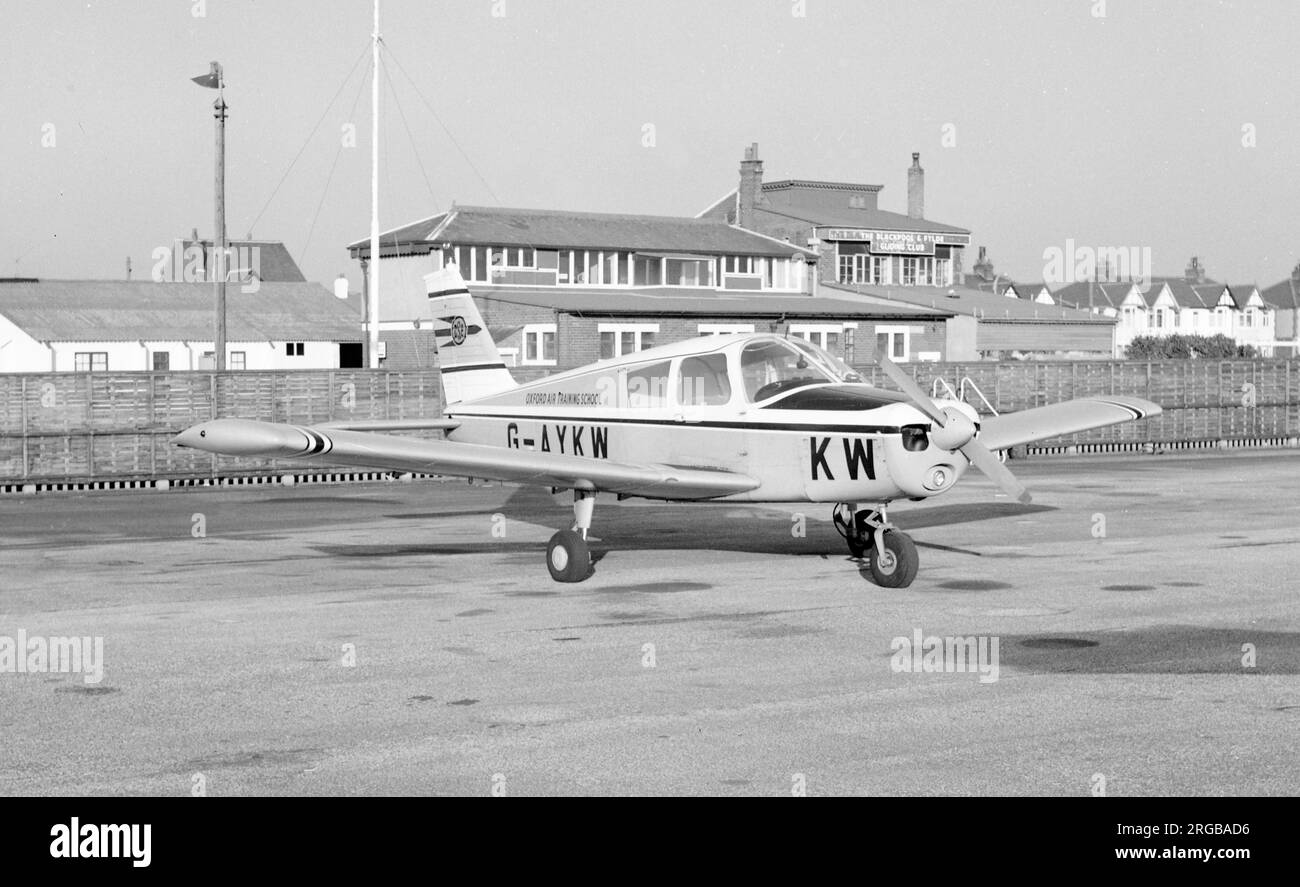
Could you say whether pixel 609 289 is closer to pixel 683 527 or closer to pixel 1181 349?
pixel 1181 349

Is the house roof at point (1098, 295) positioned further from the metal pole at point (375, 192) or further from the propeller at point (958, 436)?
the propeller at point (958, 436)

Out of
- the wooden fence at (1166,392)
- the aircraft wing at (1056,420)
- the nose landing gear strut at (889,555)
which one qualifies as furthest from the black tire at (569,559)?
the wooden fence at (1166,392)

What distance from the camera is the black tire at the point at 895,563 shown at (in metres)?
15.0

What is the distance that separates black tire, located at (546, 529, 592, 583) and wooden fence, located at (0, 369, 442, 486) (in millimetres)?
16280

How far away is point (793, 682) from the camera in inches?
422

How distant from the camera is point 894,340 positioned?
6475 cm

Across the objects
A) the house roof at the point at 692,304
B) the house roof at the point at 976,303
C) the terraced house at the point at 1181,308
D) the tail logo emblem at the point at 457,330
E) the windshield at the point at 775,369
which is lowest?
the windshield at the point at 775,369

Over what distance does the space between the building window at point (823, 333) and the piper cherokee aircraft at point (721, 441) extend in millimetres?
42259

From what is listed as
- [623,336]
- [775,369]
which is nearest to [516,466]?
[775,369]

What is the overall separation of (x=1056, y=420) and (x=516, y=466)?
7225 mm
